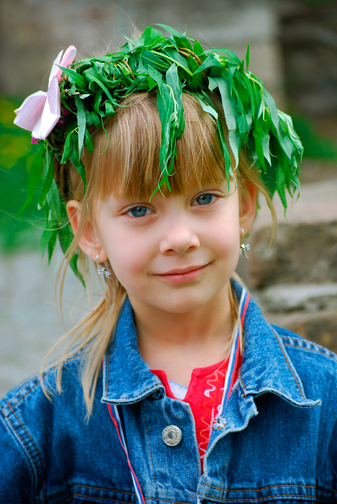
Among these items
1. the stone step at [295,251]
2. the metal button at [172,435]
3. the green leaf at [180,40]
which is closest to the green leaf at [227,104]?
the green leaf at [180,40]

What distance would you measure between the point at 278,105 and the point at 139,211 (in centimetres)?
458

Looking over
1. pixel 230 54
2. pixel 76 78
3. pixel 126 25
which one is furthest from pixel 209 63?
pixel 126 25

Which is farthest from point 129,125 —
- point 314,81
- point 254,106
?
point 314,81

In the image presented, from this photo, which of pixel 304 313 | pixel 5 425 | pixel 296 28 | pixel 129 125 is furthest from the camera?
pixel 296 28

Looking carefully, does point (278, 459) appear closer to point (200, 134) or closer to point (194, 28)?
point (200, 134)

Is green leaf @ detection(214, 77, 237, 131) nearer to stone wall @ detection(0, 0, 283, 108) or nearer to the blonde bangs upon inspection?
the blonde bangs

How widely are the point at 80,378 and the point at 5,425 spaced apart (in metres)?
0.26

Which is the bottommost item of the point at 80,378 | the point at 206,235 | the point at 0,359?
the point at 0,359

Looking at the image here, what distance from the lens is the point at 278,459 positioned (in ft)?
4.75

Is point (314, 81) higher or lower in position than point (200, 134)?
higher

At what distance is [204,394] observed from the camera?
1497mm

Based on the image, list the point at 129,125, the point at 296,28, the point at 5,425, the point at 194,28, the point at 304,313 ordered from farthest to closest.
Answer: the point at 296,28, the point at 194,28, the point at 304,313, the point at 5,425, the point at 129,125

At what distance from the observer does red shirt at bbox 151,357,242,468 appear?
4.82 feet

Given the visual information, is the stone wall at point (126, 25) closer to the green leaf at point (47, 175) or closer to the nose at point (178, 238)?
the green leaf at point (47, 175)
